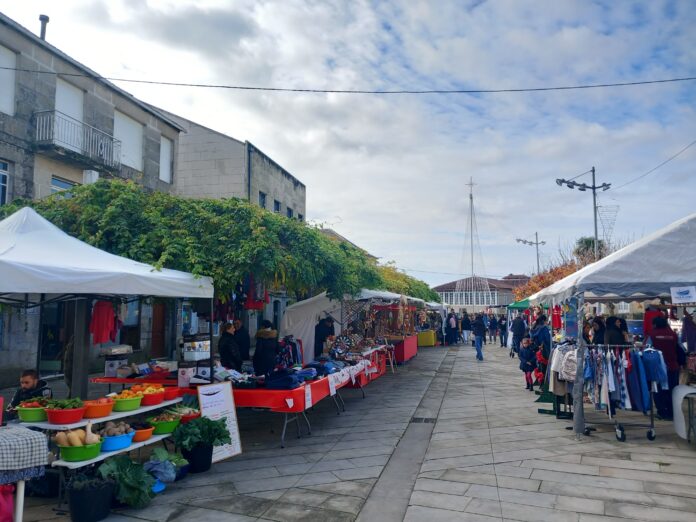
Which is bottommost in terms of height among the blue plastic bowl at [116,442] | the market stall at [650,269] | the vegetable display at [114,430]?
the blue plastic bowl at [116,442]

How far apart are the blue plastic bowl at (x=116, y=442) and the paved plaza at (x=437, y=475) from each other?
623 millimetres

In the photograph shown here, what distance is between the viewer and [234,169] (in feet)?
72.8

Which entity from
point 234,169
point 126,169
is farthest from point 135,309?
point 234,169

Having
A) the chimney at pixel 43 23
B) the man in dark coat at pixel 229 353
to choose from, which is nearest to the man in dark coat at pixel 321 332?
the man in dark coat at pixel 229 353

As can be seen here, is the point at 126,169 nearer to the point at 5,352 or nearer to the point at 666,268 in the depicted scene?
the point at 5,352

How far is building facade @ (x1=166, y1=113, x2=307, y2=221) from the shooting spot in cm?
2212

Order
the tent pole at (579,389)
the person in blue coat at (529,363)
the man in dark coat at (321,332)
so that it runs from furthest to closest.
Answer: the man in dark coat at (321,332) < the person in blue coat at (529,363) < the tent pole at (579,389)

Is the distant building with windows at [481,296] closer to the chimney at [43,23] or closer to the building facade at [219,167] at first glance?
the building facade at [219,167]

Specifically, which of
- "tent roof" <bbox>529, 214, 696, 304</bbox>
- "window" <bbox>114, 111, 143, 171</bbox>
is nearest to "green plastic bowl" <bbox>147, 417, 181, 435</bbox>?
"tent roof" <bbox>529, 214, 696, 304</bbox>

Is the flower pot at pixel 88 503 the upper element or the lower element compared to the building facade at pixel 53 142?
lower

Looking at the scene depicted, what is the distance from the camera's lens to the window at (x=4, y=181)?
40.6 feet

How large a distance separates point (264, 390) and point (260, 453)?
81 centimetres

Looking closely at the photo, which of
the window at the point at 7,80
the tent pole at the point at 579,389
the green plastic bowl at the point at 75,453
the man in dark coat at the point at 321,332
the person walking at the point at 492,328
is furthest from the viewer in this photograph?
the person walking at the point at 492,328

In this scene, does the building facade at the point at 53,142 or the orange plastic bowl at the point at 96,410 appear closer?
the orange plastic bowl at the point at 96,410
